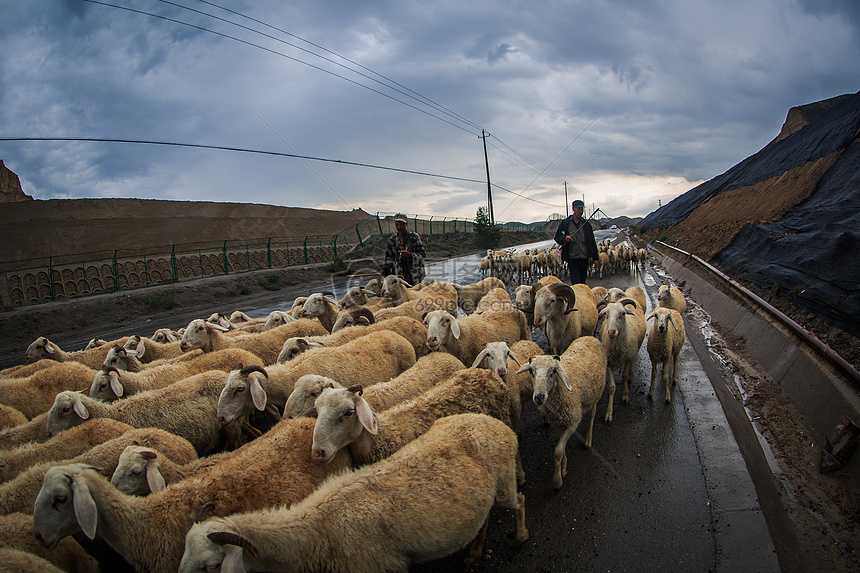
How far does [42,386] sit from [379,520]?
518 cm

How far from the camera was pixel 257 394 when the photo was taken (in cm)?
386

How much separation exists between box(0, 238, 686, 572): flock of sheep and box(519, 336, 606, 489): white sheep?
2cm

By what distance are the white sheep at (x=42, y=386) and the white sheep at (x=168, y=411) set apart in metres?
1.37

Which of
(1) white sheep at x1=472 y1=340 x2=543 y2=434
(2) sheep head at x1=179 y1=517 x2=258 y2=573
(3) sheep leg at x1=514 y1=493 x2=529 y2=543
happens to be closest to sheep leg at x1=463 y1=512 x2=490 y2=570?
(3) sheep leg at x1=514 y1=493 x2=529 y2=543

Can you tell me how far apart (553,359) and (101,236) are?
44536 mm

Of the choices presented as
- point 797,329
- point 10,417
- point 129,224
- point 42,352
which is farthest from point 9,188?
point 797,329

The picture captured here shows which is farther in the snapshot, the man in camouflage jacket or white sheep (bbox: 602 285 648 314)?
the man in camouflage jacket

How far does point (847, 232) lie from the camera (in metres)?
5.65

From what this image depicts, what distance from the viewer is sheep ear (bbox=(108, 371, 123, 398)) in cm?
431

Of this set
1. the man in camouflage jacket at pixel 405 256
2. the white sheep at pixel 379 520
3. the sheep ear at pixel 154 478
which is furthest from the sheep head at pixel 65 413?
the man in camouflage jacket at pixel 405 256

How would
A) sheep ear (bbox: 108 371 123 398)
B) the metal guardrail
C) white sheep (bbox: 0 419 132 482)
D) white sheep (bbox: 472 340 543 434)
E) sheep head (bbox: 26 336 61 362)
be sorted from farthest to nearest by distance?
sheep head (bbox: 26 336 61 362) < sheep ear (bbox: 108 371 123 398) < white sheep (bbox: 472 340 543 434) < the metal guardrail < white sheep (bbox: 0 419 132 482)

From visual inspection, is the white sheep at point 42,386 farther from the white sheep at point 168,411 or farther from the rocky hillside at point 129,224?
the rocky hillside at point 129,224

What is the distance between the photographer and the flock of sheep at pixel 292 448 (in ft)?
7.64

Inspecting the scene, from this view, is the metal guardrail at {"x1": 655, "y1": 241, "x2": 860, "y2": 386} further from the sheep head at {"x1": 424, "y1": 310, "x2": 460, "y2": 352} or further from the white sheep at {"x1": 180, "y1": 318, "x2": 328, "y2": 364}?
the white sheep at {"x1": 180, "y1": 318, "x2": 328, "y2": 364}
